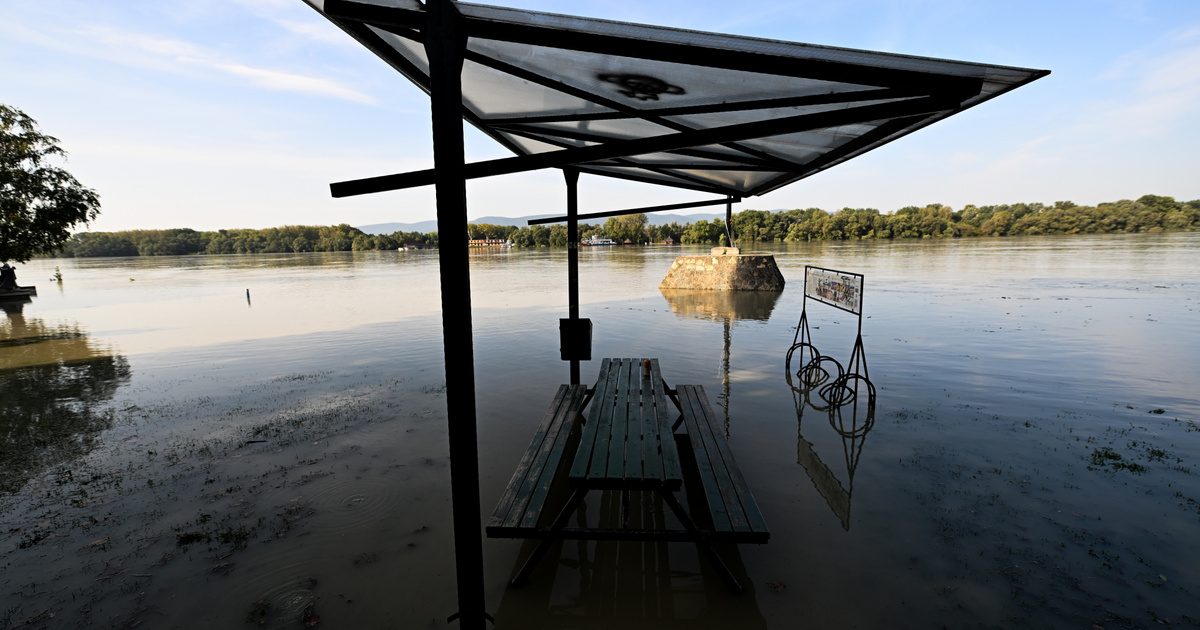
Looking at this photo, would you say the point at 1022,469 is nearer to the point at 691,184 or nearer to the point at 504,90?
the point at 691,184

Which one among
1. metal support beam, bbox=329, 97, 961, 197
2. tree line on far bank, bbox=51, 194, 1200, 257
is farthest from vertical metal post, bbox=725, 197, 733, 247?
tree line on far bank, bbox=51, 194, 1200, 257

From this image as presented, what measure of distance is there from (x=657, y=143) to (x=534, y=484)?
2.84 meters

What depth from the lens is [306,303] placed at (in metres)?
23.0

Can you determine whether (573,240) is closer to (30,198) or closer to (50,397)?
(50,397)

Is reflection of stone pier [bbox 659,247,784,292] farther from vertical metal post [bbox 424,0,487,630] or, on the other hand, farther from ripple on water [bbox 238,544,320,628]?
vertical metal post [bbox 424,0,487,630]

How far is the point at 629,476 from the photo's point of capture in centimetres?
342

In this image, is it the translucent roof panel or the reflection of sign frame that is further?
the reflection of sign frame

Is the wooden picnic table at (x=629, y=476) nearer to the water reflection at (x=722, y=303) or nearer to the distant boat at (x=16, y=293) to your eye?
the water reflection at (x=722, y=303)

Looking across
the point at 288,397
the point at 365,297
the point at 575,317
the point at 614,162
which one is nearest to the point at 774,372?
the point at 575,317

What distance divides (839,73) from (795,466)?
463 centimetres

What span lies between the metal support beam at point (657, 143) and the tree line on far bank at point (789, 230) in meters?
70.9

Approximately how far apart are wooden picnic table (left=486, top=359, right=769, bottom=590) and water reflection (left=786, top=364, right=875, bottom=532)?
143 centimetres

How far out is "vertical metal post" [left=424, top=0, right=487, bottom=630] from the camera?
246cm

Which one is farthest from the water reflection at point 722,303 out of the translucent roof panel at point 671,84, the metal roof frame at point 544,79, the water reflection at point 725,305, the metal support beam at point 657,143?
the metal support beam at point 657,143
